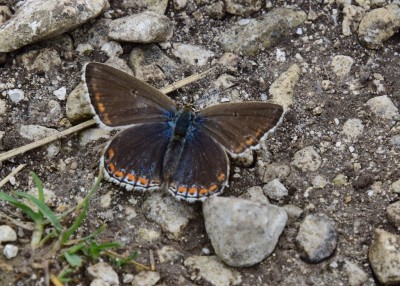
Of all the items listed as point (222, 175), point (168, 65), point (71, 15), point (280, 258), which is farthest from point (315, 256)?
point (71, 15)

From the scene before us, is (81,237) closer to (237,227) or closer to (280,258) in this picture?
(237,227)

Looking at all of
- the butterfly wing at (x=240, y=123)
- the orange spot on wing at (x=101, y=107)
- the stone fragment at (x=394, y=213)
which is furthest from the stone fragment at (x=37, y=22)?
the stone fragment at (x=394, y=213)

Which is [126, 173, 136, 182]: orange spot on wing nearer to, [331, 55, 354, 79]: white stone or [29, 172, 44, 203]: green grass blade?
[29, 172, 44, 203]: green grass blade

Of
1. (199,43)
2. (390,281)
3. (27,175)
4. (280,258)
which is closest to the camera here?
(390,281)

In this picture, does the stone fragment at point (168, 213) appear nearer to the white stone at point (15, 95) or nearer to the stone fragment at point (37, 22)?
the white stone at point (15, 95)

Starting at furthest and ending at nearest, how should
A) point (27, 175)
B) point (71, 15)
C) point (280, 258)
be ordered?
point (71, 15) → point (27, 175) → point (280, 258)

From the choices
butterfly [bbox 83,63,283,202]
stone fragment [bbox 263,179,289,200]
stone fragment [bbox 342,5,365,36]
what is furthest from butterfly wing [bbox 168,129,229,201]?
stone fragment [bbox 342,5,365,36]

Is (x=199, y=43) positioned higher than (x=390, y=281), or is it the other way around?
(x=199, y=43)
